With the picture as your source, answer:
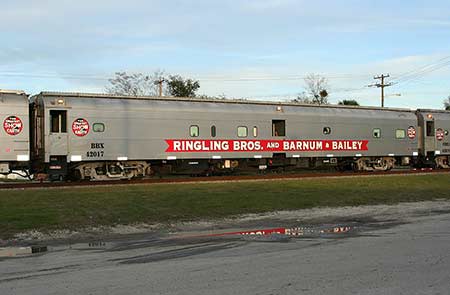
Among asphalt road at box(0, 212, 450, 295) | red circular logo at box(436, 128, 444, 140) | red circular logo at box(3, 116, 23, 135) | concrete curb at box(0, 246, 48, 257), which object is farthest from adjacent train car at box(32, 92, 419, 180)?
asphalt road at box(0, 212, 450, 295)

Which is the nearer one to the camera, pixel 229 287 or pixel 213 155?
pixel 229 287

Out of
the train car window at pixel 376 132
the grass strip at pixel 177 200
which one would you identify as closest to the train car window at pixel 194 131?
the grass strip at pixel 177 200

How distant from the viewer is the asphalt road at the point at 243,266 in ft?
20.7

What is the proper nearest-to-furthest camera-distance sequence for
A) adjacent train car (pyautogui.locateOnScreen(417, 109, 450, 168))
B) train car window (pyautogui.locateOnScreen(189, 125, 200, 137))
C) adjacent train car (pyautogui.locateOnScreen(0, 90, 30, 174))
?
adjacent train car (pyautogui.locateOnScreen(0, 90, 30, 174)), train car window (pyautogui.locateOnScreen(189, 125, 200, 137)), adjacent train car (pyautogui.locateOnScreen(417, 109, 450, 168))

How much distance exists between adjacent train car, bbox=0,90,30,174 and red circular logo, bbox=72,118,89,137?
1838mm

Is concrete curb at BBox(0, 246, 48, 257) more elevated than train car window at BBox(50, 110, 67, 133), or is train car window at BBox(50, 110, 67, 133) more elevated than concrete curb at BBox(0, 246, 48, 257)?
train car window at BBox(50, 110, 67, 133)

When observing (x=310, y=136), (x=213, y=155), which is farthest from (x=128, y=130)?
(x=310, y=136)

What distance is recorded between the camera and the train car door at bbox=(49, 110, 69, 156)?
21078 mm

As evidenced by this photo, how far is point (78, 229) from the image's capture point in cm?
1152

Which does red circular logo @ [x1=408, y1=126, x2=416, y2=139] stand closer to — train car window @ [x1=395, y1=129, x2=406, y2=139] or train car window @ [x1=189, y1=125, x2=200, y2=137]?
train car window @ [x1=395, y1=129, x2=406, y2=139]

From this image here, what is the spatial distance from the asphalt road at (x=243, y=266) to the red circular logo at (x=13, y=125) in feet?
39.0

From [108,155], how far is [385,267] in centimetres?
1653

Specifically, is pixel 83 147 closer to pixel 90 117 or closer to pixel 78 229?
pixel 90 117

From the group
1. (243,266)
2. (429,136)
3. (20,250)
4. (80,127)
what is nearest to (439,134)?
(429,136)
